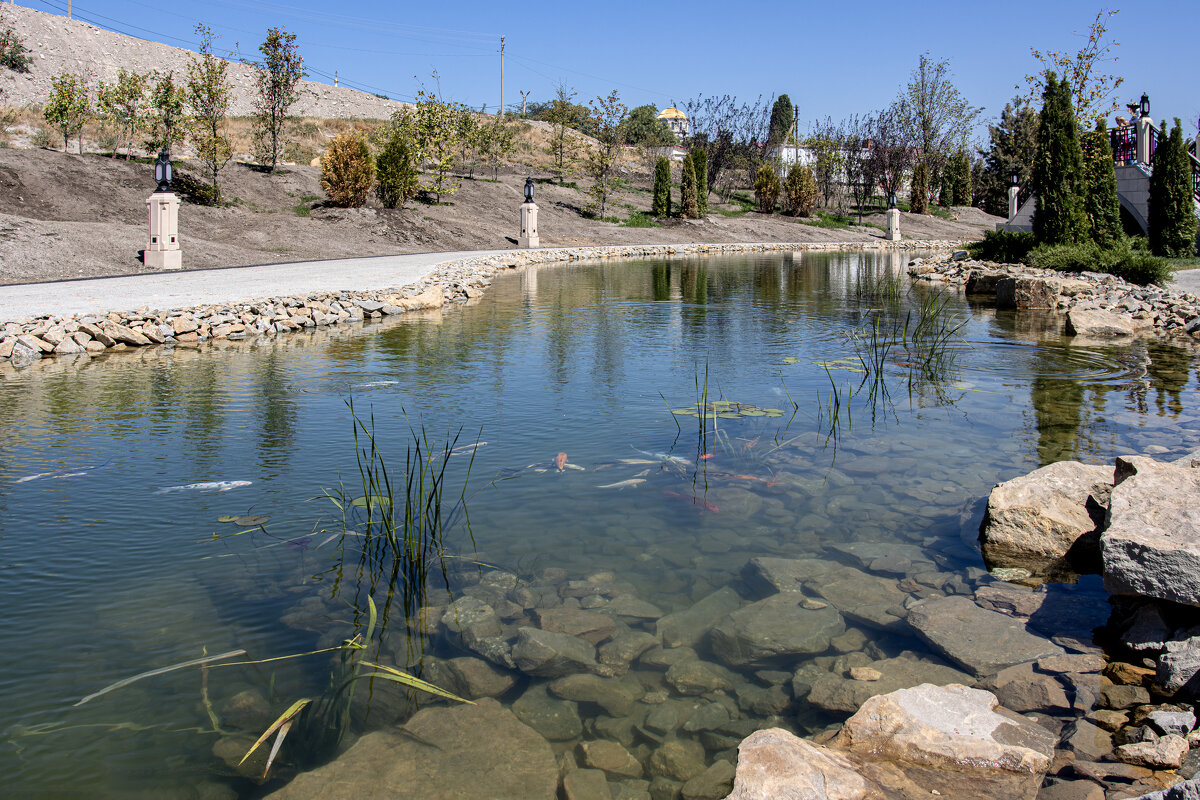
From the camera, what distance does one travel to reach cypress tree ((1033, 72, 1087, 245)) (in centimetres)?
1602

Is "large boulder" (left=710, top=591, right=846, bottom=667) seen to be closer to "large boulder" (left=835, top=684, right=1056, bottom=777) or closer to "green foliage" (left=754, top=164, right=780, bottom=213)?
"large boulder" (left=835, top=684, right=1056, bottom=777)

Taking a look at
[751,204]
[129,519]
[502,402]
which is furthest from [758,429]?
[751,204]

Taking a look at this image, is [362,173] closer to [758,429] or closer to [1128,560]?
[758,429]

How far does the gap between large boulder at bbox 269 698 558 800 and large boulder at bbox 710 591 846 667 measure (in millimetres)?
891

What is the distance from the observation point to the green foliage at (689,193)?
3338 cm

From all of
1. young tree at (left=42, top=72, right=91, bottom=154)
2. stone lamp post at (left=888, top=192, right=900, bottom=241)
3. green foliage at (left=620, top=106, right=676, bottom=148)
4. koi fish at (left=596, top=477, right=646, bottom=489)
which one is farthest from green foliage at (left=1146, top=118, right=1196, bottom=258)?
green foliage at (left=620, top=106, right=676, bottom=148)

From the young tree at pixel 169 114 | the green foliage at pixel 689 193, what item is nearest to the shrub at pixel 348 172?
the young tree at pixel 169 114

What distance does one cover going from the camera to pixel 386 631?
3234 mm

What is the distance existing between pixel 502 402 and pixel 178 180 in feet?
67.0

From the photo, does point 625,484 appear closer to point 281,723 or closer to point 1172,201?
point 281,723

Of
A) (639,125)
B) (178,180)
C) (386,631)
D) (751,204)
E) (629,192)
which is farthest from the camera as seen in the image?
(639,125)

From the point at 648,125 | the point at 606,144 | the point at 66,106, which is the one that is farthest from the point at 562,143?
the point at 648,125

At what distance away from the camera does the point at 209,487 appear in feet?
15.5

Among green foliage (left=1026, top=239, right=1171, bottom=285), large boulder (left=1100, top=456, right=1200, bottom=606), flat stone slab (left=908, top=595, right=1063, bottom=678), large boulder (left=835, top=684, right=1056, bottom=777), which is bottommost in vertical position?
large boulder (left=835, top=684, right=1056, bottom=777)
